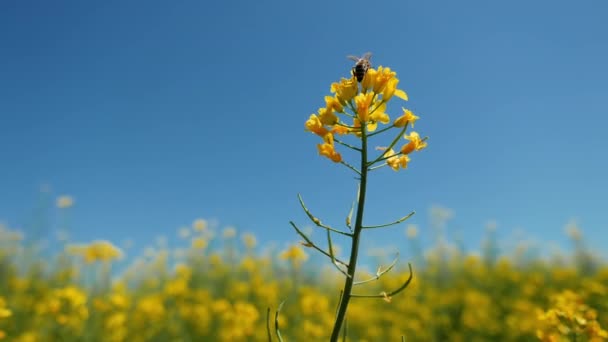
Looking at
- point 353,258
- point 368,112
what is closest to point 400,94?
point 368,112

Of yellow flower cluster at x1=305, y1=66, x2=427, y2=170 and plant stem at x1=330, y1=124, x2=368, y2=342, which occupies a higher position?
yellow flower cluster at x1=305, y1=66, x2=427, y2=170

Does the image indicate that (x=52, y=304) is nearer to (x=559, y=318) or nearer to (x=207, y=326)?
(x=207, y=326)

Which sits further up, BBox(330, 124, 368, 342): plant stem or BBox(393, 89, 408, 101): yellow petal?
BBox(393, 89, 408, 101): yellow petal

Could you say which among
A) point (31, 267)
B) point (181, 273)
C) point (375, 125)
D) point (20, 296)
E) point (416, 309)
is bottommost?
point (375, 125)

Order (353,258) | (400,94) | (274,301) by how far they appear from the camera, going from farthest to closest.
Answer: (274,301), (400,94), (353,258)

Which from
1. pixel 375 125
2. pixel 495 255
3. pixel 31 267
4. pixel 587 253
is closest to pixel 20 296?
pixel 31 267

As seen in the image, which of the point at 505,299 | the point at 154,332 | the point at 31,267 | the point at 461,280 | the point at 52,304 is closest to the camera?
the point at 52,304

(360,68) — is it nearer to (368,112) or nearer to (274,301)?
(368,112)

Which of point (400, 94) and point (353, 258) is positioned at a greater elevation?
point (400, 94)

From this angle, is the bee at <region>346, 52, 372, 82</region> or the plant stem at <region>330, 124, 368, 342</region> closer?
the plant stem at <region>330, 124, 368, 342</region>

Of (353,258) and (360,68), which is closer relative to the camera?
(353,258)

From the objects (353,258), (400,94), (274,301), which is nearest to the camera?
(353,258)
